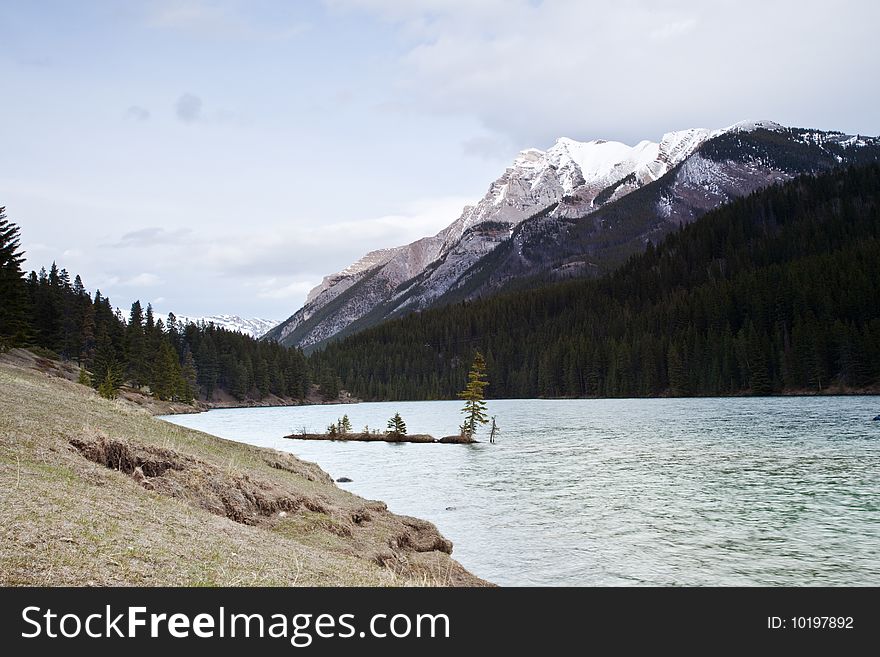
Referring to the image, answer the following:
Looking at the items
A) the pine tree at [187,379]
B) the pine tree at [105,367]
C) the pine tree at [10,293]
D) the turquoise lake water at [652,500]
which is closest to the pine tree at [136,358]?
the pine tree at [187,379]

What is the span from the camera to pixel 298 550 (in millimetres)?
18375

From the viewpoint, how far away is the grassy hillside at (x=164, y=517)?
42.1 feet

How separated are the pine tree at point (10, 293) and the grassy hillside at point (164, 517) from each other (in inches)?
1869

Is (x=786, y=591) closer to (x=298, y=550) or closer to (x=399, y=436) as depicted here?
(x=298, y=550)

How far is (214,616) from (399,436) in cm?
6747

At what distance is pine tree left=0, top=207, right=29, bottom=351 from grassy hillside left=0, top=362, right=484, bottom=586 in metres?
47.5

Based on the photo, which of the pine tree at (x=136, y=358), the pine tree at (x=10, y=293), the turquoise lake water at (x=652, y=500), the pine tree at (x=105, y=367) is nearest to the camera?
the turquoise lake water at (x=652, y=500)

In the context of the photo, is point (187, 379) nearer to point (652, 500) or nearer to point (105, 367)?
point (105, 367)

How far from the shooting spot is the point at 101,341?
11819 centimetres

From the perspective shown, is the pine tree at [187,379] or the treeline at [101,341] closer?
the treeline at [101,341]

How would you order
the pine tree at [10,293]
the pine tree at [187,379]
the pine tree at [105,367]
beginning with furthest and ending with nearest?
the pine tree at [187,379] → the pine tree at [105,367] → the pine tree at [10,293]

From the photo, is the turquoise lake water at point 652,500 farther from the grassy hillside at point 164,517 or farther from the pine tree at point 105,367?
the pine tree at point 105,367

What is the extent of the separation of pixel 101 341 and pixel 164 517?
377 feet

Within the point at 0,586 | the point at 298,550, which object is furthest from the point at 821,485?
the point at 0,586
